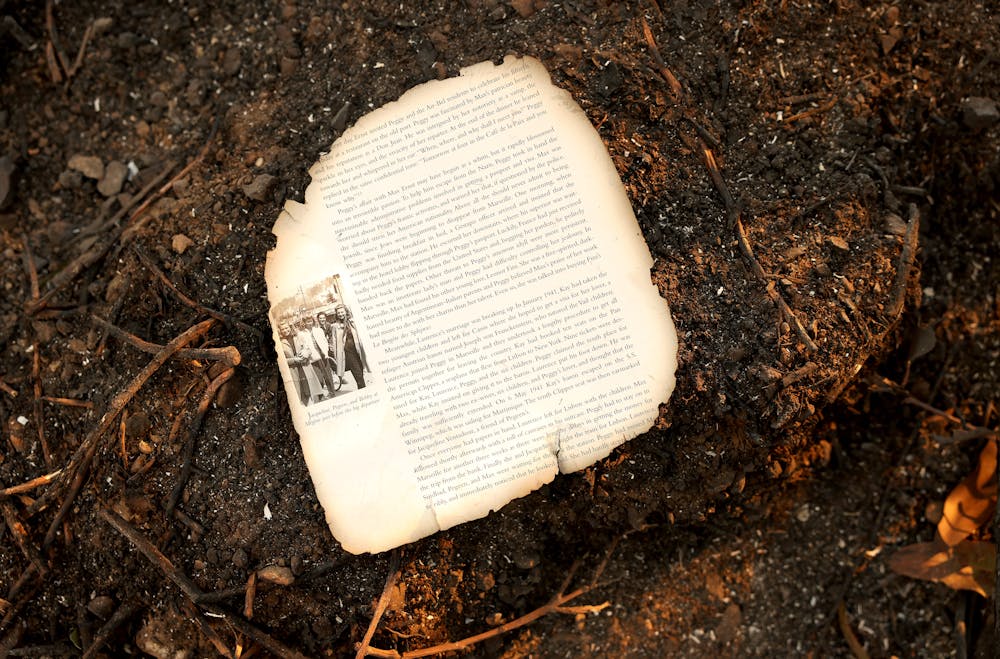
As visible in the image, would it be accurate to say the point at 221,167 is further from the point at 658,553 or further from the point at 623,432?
the point at 658,553

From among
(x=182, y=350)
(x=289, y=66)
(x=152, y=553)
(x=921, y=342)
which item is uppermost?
(x=289, y=66)

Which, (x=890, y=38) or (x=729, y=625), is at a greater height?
(x=890, y=38)

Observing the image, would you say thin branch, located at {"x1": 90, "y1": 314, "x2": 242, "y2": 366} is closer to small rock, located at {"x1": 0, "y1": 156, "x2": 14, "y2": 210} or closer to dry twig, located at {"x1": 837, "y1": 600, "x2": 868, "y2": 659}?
small rock, located at {"x1": 0, "y1": 156, "x2": 14, "y2": 210}

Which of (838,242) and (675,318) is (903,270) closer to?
(838,242)

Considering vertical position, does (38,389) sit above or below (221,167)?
below

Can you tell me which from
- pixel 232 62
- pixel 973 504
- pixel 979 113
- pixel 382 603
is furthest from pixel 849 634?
pixel 232 62

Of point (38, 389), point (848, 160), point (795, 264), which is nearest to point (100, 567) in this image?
point (38, 389)

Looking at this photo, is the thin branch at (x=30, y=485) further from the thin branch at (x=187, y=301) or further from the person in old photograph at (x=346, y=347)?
the person in old photograph at (x=346, y=347)
